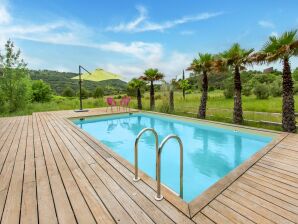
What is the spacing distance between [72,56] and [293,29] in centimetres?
1669

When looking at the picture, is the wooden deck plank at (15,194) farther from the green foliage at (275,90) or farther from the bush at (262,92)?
the green foliage at (275,90)

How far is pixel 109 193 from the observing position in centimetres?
213

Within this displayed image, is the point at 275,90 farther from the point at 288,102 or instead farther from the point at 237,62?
the point at 288,102

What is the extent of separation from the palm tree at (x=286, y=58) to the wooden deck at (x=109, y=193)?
1.99m

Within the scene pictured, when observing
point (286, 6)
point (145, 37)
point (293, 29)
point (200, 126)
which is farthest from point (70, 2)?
point (286, 6)

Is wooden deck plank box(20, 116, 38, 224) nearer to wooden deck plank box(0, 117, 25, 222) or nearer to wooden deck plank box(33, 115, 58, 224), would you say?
wooden deck plank box(33, 115, 58, 224)

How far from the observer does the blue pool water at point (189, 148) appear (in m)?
3.64

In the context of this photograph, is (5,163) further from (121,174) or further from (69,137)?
(121,174)

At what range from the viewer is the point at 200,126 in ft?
23.5

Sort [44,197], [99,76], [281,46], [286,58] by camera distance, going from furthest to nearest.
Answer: [99,76], [286,58], [281,46], [44,197]

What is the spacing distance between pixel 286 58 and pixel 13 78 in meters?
12.1

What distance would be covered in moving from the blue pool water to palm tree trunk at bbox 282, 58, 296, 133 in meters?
0.66

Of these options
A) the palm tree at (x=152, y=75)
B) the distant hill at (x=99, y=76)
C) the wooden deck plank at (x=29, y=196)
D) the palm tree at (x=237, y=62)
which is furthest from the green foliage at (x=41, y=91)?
the wooden deck plank at (x=29, y=196)

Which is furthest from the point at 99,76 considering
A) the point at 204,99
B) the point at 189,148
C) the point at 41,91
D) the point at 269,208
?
the point at 41,91
